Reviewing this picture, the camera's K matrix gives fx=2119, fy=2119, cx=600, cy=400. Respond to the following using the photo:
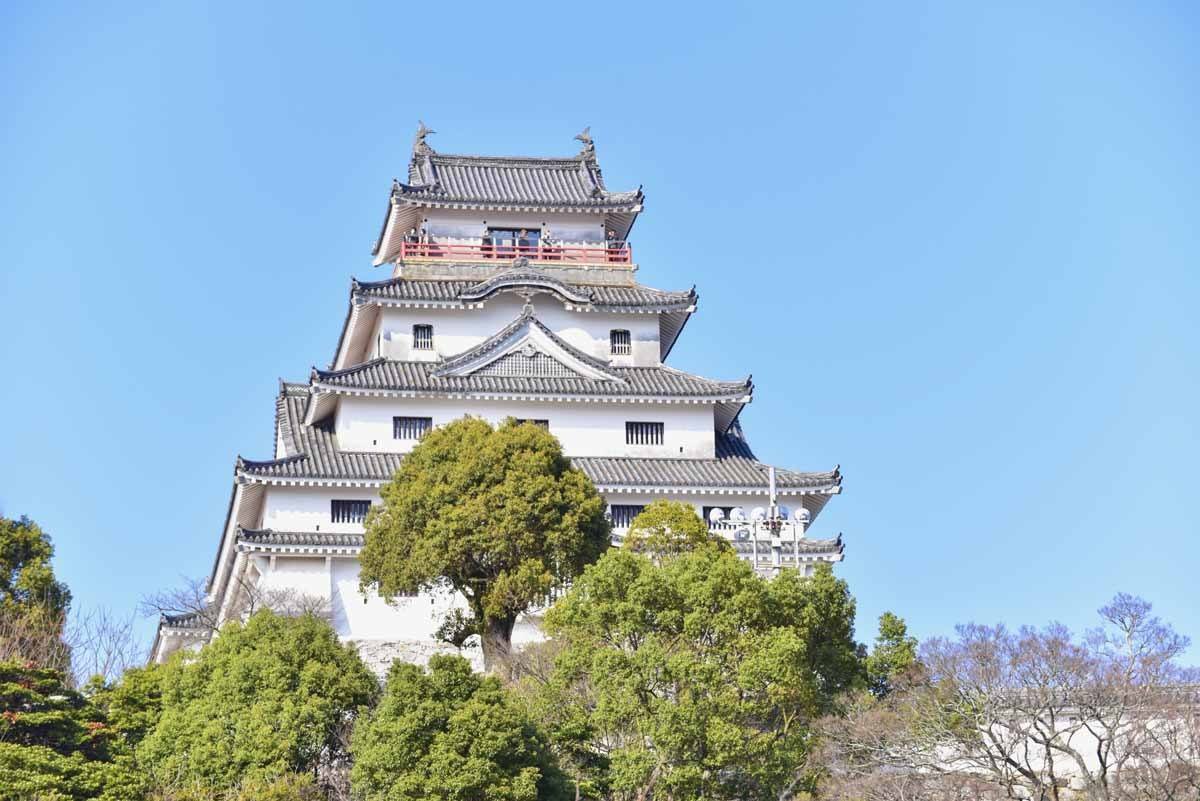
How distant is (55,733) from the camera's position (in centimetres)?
3503

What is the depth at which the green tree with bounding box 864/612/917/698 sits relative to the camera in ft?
133

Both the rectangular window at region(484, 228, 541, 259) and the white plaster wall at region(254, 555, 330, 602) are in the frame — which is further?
the rectangular window at region(484, 228, 541, 259)

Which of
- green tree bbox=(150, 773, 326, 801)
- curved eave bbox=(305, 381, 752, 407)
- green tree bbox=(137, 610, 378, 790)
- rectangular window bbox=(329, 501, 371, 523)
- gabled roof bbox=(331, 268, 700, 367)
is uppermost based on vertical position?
gabled roof bbox=(331, 268, 700, 367)

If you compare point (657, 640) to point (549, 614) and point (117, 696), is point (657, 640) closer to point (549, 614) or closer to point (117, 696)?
point (549, 614)

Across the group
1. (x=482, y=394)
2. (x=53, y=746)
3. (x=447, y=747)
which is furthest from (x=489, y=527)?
(x=482, y=394)

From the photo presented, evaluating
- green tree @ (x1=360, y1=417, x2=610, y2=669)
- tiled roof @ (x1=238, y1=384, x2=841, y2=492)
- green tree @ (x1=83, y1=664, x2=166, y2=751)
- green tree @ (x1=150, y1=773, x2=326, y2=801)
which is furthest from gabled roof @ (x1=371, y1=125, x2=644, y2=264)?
green tree @ (x1=150, y1=773, x2=326, y2=801)

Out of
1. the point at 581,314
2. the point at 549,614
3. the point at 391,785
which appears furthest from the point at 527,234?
the point at 391,785

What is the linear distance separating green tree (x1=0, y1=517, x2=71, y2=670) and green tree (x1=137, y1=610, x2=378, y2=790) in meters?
11.8

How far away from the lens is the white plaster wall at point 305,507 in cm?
5069

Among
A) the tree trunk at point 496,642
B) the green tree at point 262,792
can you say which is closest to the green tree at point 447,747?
the green tree at point 262,792

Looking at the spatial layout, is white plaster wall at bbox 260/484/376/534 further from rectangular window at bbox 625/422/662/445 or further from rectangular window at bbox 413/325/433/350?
rectangular window at bbox 625/422/662/445

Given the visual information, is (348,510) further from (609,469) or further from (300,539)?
(609,469)

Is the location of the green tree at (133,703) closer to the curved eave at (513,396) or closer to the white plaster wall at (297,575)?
the white plaster wall at (297,575)

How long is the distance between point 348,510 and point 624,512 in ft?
22.0
